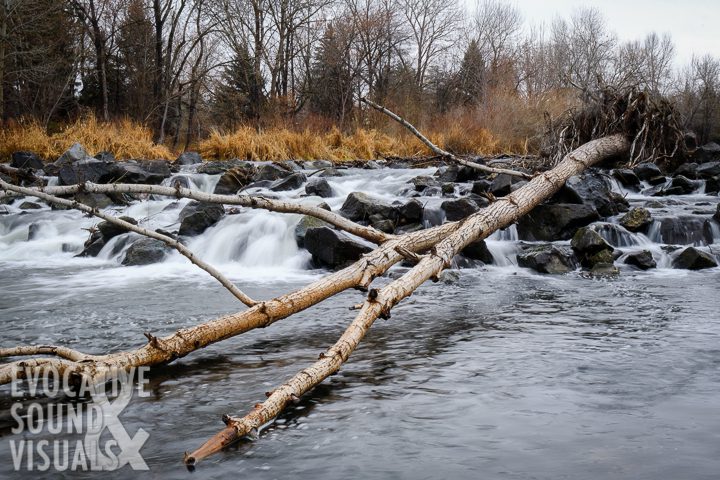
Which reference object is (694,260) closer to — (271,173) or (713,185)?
(713,185)

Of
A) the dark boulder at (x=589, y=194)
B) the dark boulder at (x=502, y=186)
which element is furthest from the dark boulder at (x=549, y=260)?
the dark boulder at (x=502, y=186)

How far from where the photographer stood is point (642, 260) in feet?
23.5

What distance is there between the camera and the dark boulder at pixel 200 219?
9273mm

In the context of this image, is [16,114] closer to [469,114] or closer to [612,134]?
[469,114]

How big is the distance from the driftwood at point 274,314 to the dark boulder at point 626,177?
6.03 meters

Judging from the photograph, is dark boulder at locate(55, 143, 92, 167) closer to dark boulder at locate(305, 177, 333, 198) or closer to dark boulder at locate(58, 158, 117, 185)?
dark boulder at locate(58, 158, 117, 185)

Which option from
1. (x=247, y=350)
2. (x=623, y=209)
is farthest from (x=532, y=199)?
(x=247, y=350)

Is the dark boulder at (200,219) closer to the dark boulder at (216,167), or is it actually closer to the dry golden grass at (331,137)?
the dark boulder at (216,167)

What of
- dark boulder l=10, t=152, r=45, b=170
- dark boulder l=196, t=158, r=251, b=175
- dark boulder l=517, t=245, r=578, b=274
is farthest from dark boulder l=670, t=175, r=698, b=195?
dark boulder l=10, t=152, r=45, b=170

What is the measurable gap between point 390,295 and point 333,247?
3664 millimetres

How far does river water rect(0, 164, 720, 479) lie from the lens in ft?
8.30

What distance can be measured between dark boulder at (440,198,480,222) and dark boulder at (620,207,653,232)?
206 cm

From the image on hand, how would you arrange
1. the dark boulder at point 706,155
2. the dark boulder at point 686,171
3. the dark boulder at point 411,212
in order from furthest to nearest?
the dark boulder at point 706,155 < the dark boulder at point 686,171 < the dark boulder at point 411,212

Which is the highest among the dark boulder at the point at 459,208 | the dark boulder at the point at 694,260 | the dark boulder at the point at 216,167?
the dark boulder at the point at 216,167
